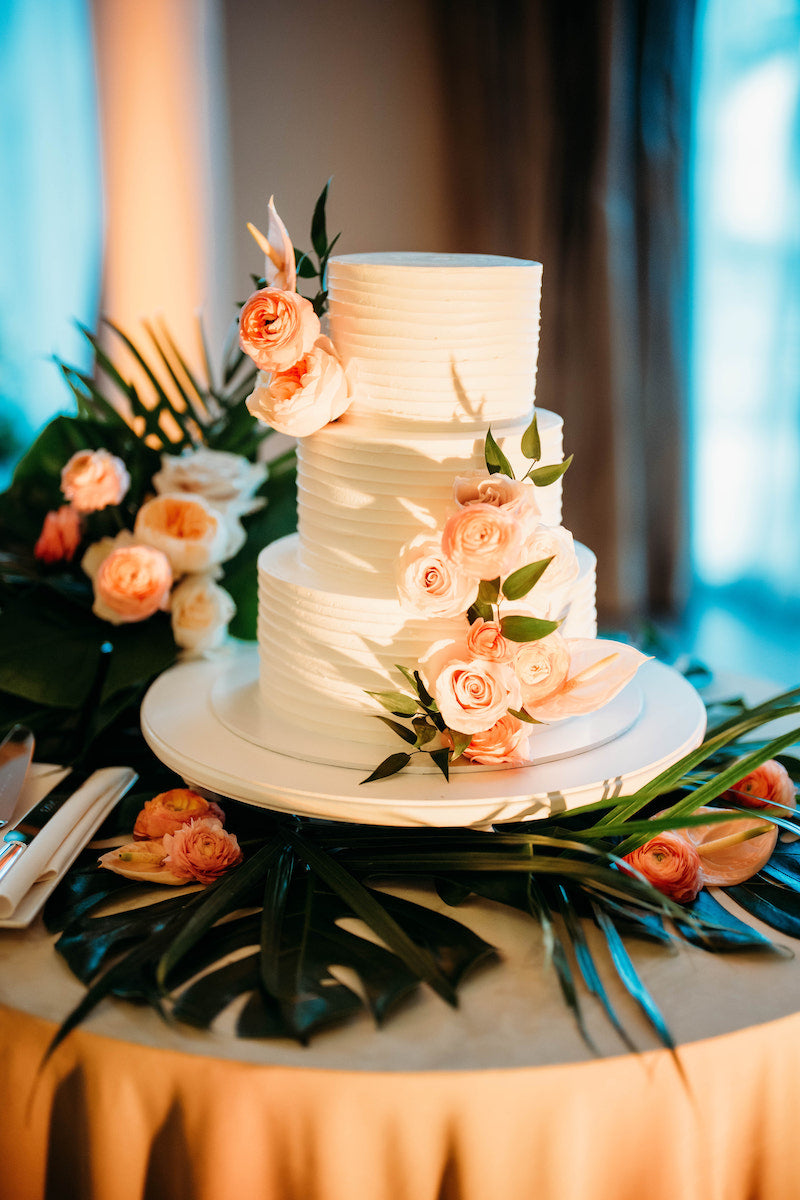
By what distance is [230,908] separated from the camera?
934 mm

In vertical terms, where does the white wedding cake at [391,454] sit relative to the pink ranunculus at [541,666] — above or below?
above

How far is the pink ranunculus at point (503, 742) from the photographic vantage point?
1005mm

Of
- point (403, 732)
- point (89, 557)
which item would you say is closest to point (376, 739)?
point (403, 732)

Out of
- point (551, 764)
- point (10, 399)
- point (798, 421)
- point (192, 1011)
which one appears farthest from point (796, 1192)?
point (10, 399)

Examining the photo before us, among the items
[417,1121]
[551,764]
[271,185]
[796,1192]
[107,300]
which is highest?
[271,185]

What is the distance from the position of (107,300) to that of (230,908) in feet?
12.6

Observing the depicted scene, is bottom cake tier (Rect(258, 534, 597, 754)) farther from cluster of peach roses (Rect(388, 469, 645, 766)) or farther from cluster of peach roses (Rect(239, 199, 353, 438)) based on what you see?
cluster of peach roses (Rect(239, 199, 353, 438))

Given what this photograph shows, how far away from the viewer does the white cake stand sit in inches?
37.2

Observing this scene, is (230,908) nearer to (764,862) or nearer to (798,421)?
(764,862)

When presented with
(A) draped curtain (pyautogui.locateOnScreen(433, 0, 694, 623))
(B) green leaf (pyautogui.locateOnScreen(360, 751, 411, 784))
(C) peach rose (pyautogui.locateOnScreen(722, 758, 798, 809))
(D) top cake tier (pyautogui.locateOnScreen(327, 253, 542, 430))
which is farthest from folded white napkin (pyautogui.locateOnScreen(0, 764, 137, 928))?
(A) draped curtain (pyautogui.locateOnScreen(433, 0, 694, 623))

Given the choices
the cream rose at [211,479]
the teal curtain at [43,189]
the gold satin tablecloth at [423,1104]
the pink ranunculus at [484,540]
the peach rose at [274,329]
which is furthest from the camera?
the teal curtain at [43,189]

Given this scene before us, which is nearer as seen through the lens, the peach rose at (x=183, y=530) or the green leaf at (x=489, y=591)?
the green leaf at (x=489, y=591)

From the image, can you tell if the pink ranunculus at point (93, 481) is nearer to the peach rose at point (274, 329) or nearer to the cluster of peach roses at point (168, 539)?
the cluster of peach roses at point (168, 539)

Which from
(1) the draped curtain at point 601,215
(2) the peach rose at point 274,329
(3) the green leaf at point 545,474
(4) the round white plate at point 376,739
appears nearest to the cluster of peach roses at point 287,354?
(2) the peach rose at point 274,329
